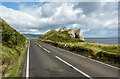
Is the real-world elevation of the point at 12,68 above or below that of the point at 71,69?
above

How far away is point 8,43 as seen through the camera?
407 inches

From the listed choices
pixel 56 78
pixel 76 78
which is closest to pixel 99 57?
pixel 76 78

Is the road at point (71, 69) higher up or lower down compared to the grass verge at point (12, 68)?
lower down

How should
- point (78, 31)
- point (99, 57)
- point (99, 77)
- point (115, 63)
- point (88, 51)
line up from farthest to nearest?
point (78, 31) → point (88, 51) → point (99, 57) → point (115, 63) → point (99, 77)

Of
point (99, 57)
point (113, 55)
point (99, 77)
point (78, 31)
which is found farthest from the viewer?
point (78, 31)

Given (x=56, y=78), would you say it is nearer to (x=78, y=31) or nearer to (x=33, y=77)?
(x=33, y=77)

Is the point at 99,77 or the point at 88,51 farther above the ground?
the point at 88,51

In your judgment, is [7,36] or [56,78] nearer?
[56,78]

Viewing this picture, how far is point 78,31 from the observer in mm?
74125

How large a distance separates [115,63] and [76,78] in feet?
16.1

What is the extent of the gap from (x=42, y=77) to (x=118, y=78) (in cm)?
453

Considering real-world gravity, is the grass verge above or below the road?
above

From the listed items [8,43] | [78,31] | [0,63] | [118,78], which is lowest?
[118,78]

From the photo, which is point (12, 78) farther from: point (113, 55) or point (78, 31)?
point (78, 31)
